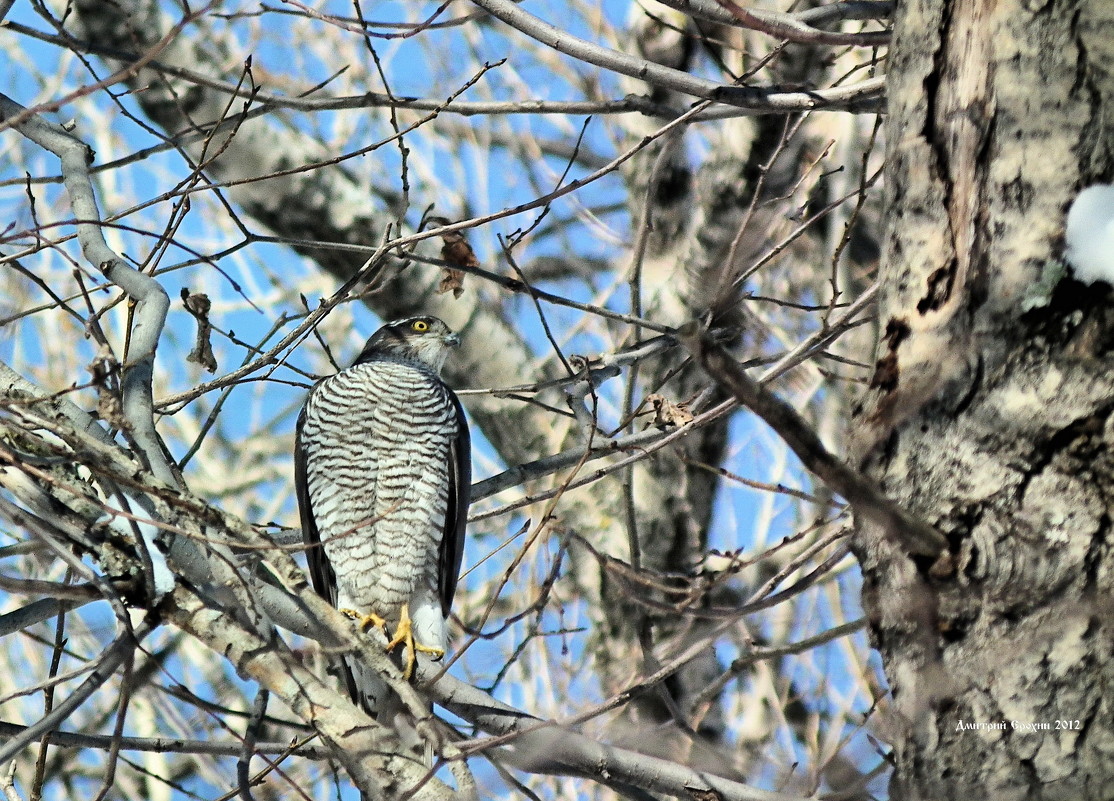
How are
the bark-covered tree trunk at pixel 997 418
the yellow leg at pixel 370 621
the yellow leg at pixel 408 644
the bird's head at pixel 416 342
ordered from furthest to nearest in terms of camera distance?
the bird's head at pixel 416 342
the yellow leg at pixel 370 621
the yellow leg at pixel 408 644
the bark-covered tree trunk at pixel 997 418

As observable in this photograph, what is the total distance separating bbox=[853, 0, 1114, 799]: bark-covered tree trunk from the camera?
6.37 feet

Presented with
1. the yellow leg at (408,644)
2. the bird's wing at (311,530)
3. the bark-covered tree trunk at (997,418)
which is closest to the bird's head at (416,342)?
the bird's wing at (311,530)

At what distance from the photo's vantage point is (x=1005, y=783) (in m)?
1.93

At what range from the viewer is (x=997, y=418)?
2.06 meters

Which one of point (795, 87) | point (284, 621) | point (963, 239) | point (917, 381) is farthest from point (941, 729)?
point (795, 87)

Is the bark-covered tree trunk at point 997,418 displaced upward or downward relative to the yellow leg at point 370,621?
downward

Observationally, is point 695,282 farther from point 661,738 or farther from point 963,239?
point 963,239

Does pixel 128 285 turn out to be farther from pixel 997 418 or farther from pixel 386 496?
pixel 386 496

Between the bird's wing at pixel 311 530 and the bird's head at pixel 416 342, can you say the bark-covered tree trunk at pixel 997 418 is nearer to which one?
the bird's wing at pixel 311 530

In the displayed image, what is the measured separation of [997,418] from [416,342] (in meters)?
4.29

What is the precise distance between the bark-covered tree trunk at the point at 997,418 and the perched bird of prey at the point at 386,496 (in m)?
3.13

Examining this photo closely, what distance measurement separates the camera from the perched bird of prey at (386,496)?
5223mm

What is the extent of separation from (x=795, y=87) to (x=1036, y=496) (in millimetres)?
1839

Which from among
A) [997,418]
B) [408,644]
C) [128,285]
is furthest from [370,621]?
[997,418]
